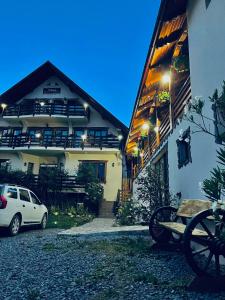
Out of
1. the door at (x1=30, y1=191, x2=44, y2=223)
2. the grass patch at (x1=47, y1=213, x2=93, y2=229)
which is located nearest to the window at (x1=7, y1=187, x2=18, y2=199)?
the door at (x1=30, y1=191, x2=44, y2=223)

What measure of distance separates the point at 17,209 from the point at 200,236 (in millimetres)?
7139

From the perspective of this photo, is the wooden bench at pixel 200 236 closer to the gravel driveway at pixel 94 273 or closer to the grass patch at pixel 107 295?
the gravel driveway at pixel 94 273

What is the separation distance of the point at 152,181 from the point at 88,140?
14.7m

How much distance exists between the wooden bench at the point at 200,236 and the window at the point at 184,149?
1464mm

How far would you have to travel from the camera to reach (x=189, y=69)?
7.21m

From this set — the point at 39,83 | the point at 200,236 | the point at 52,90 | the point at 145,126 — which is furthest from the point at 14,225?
the point at 39,83

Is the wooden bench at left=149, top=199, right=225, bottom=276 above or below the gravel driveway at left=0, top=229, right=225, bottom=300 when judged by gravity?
above

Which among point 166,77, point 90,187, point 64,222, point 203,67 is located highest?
point 166,77

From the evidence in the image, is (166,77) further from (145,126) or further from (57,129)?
(57,129)

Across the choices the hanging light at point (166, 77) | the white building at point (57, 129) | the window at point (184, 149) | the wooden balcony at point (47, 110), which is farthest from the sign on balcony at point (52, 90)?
the window at point (184, 149)

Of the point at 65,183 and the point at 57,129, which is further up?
the point at 57,129

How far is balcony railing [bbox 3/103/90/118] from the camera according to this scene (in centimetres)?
2339

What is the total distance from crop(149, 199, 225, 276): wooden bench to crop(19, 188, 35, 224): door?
18.0 feet

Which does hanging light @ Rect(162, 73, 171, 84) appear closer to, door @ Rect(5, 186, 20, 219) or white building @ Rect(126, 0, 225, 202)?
white building @ Rect(126, 0, 225, 202)
